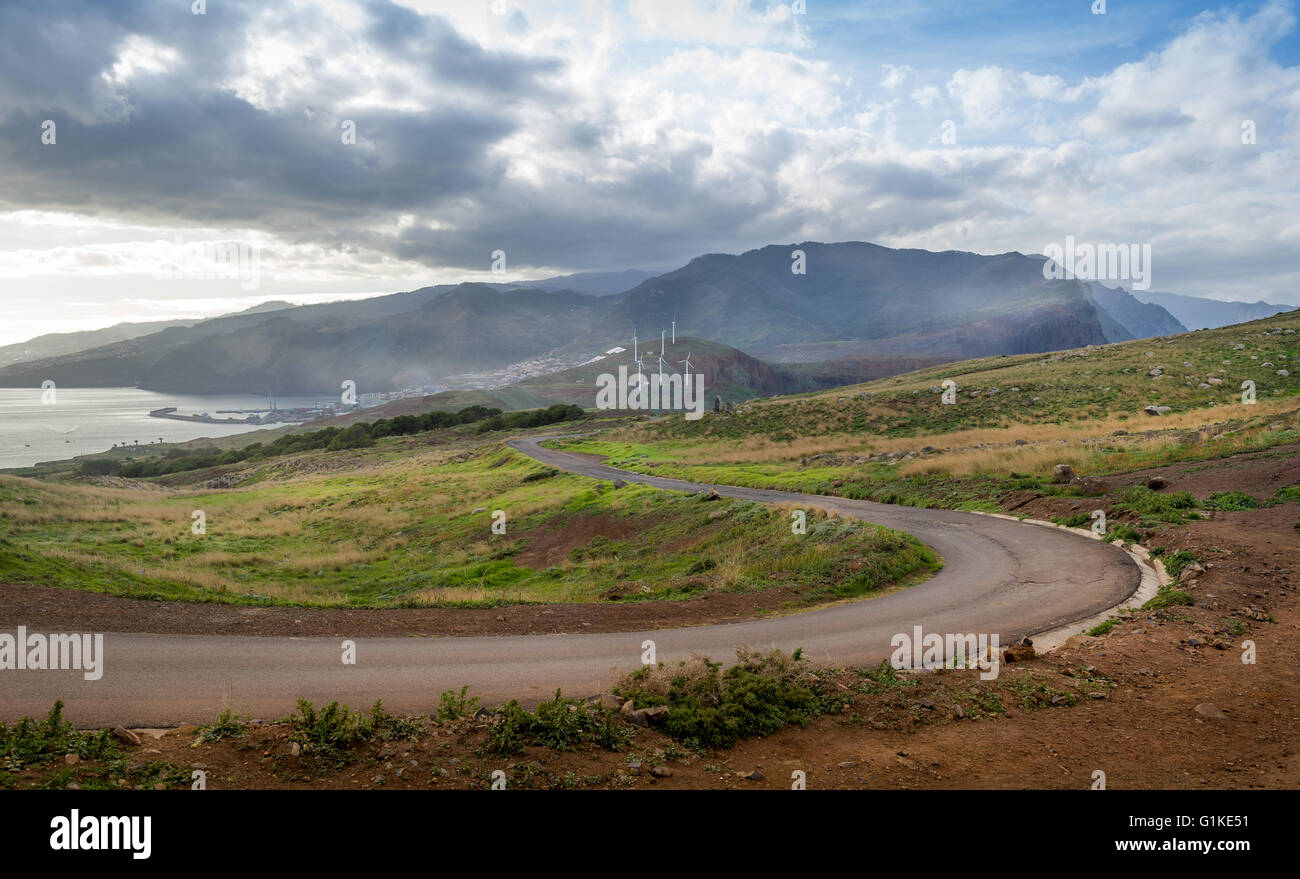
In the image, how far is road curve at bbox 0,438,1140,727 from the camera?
9570 millimetres

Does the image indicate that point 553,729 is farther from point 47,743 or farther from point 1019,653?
point 1019,653

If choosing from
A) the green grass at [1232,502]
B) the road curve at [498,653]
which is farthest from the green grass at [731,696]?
the green grass at [1232,502]

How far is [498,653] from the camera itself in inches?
496

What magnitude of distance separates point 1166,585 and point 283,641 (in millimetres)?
19877

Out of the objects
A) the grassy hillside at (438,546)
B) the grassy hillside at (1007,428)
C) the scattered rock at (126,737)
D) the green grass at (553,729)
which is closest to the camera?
the scattered rock at (126,737)

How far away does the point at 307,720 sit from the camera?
7977mm

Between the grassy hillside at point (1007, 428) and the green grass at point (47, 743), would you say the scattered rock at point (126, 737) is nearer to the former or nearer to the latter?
the green grass at point (47, 743)

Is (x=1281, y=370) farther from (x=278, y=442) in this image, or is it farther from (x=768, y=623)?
(x=278, y=442)

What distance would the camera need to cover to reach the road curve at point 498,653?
9570 mm

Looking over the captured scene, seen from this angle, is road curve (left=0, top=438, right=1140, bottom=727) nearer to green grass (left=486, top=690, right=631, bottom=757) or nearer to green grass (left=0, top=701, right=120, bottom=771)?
green grass (left=0, top=701, right=120, bottom=771)

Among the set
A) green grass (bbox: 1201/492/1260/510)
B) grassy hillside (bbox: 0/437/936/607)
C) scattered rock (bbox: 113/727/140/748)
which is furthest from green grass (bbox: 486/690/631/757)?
green grass (bbox: 1201/492/1260/510)

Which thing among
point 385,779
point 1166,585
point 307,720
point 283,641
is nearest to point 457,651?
point 283,641

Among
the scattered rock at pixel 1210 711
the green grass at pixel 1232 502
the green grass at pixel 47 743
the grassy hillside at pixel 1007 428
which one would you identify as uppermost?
the grassy hillside at pixel 1007 428

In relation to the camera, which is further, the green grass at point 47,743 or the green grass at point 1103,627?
the green grass at point 1103,627
